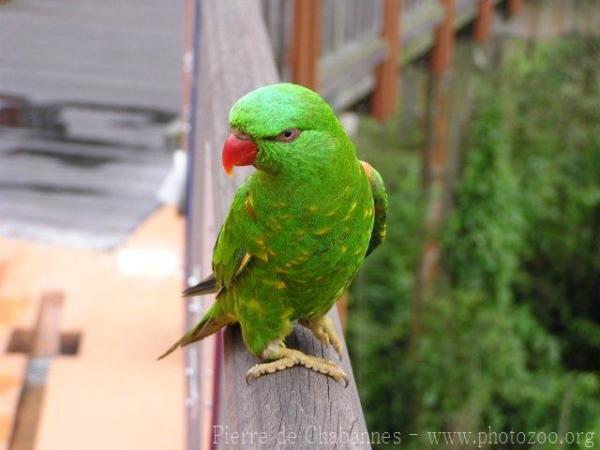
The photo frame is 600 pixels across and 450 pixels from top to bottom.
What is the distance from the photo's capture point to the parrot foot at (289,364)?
107 centimetres

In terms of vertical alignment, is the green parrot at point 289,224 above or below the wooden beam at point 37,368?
above

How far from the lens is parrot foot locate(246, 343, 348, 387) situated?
3.52ft

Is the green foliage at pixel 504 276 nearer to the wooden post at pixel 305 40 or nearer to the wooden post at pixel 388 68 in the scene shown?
the wooden post at pixel 388 68

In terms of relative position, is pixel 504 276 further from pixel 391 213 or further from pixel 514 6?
pixel 514 6

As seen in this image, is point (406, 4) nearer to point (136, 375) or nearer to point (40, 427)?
point (136, 375)

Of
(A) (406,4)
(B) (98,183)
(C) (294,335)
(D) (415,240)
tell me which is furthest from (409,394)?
(C) (294,335)

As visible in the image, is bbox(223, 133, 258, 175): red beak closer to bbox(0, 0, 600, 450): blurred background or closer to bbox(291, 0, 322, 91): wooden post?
bbox(0, 0, 600, 450): blurred background

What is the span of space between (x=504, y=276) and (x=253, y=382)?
22.6 feet

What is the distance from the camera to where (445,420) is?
22.1 feet

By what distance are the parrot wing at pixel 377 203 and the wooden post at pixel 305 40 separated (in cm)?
233

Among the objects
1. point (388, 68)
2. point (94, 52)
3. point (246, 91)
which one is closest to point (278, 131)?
point (246, 91)

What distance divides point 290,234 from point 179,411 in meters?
1.94

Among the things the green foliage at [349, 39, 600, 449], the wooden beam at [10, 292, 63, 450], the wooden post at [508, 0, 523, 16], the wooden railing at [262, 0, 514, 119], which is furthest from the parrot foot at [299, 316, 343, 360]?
the wooden post at [508, 0, 523, 16]

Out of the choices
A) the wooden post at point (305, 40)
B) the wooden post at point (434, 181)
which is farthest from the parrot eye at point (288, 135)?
the wooden post at point (434, 181)
